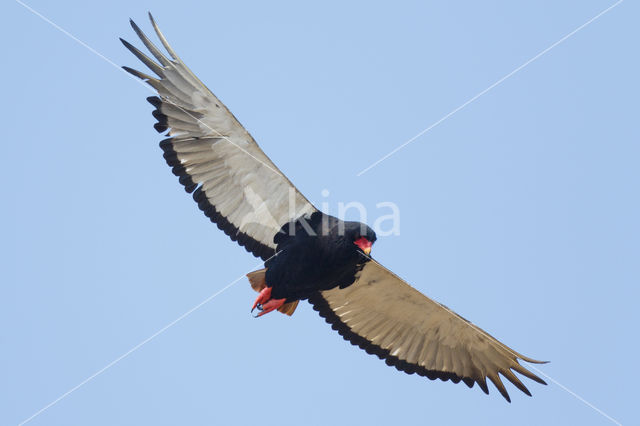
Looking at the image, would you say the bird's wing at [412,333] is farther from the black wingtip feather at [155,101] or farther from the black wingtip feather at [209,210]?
the black wingtip feather at [155,101]

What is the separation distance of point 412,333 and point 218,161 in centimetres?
414

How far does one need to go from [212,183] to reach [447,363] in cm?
470

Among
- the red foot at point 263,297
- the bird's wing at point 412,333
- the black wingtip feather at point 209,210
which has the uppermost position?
the black wingtip feather at point 209,210

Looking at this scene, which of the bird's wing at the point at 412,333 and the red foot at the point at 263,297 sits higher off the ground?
the red foot at the point at 263,297

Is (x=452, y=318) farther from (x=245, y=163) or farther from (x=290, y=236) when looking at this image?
(x=245, y=163)

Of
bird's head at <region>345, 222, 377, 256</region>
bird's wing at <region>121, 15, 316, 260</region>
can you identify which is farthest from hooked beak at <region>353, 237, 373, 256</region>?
bird's wing at <region>121, 15, 316, 260</region>

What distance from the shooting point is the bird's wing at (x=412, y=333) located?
1513 cm

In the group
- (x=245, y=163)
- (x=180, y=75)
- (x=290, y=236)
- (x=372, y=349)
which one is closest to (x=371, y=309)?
(x=372, y=349)

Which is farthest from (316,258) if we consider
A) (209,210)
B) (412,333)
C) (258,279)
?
(412,333)

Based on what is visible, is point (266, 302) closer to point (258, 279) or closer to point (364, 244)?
point (258, 279)

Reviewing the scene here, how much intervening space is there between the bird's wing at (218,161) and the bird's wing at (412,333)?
1.58m

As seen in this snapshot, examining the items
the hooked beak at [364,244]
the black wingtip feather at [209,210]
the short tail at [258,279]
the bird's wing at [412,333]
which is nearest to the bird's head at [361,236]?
the hooked beak at [364,244]

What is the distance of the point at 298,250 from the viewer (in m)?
14.1

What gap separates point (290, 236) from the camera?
48.1 ft
